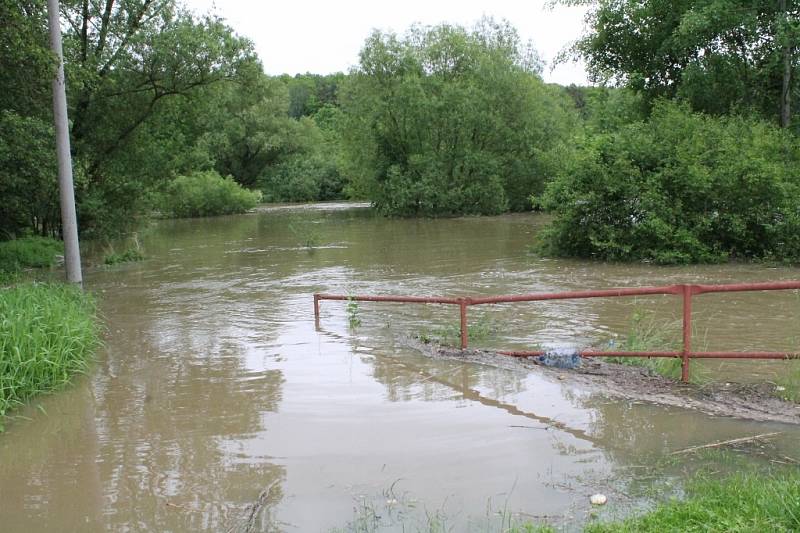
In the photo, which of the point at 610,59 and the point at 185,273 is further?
the point at 610,59

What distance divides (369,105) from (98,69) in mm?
28409

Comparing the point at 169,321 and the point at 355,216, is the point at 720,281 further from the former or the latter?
the point at 355,216

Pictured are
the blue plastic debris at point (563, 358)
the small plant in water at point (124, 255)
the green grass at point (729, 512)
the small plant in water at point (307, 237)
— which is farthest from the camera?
the small plant in water at point (307, 237)

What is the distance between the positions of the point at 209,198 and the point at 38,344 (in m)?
45.9

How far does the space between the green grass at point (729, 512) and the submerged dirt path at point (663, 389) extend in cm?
205

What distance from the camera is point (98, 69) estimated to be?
20484 millimetres

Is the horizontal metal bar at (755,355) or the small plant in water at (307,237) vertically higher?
the small plant in water at (307,237)

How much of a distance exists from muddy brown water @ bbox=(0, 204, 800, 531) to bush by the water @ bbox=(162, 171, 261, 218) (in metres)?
39.0

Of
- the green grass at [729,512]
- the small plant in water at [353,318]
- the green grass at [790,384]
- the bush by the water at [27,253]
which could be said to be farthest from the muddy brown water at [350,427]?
the bush by the water at [27,253]

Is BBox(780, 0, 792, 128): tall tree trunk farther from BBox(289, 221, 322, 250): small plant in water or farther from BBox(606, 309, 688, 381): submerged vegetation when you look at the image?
BBox(289, 221, 322, 250): small plant in water

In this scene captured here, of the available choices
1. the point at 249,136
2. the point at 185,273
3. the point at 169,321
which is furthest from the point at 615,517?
the point at 249,136

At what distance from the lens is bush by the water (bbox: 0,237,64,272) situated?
19031 millimetres

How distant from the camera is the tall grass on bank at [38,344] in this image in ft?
A: 24.8

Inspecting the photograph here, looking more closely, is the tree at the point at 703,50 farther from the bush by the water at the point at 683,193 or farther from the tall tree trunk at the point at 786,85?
the bush by the water at the point at 683,193
